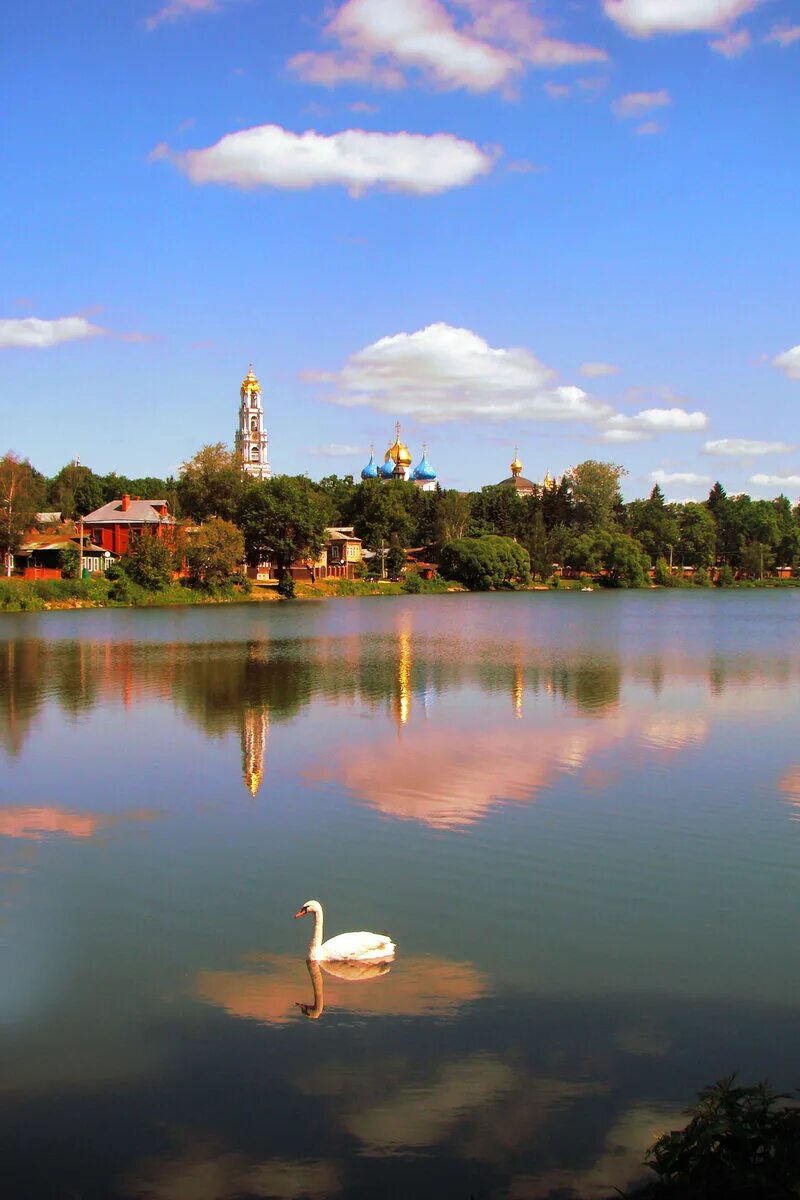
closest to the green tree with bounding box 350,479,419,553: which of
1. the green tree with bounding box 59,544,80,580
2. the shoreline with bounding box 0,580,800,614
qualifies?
the shoreline with bounding box 0,580,800,614

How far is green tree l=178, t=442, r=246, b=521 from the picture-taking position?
10412cm

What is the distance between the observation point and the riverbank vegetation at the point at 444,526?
8556 cm

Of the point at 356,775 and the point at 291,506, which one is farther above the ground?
the point at 291,506

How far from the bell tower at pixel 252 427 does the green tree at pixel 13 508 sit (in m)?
78.1

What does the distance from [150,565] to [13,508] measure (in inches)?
430

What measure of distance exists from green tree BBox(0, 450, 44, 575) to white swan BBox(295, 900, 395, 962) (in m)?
75.0

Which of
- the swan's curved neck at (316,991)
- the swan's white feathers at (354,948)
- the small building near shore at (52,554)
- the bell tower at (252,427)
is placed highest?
the bell tower at (252,427)

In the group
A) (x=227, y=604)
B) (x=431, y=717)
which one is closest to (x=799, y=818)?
(x=431, y=717)

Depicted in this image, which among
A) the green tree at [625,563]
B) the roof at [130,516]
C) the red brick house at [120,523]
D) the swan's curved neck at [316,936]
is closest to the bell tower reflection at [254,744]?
the swan's curved neck at [316,936]

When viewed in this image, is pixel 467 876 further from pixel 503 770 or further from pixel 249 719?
pixel 249 719

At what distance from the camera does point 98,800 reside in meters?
16.6

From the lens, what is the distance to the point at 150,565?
80250mm

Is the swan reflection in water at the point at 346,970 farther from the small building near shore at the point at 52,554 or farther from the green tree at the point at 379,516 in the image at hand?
the green tree at the point at 379,516

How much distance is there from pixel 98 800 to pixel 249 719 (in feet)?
27.2
